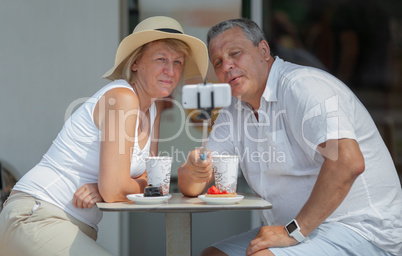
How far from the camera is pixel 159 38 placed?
253cm

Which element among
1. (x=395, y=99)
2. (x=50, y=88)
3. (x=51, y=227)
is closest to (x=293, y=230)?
(x=51, y=227)

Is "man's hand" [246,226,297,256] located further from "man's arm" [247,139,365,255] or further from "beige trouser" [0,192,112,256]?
"beige trouser" [0,192,112,256]

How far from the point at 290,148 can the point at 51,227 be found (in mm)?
1096

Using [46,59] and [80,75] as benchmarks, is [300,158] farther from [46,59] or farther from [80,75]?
[46,59]

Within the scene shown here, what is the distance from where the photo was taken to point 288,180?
8.25 feet

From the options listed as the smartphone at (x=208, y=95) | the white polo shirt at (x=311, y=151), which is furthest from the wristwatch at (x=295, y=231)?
the smartphone at (x=208, y=95)

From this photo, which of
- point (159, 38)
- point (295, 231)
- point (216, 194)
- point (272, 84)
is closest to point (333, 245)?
point (295, 231)

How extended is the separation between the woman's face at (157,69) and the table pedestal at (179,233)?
0.67 metres

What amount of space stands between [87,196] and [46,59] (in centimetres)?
211

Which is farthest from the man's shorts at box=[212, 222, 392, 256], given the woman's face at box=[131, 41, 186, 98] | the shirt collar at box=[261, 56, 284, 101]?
the woman's face at box=[131, 41, 186, 98]

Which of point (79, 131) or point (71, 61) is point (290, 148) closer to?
point (79, 131)

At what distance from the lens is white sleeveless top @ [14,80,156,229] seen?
2.36 metres

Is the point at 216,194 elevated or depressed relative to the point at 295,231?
elevated

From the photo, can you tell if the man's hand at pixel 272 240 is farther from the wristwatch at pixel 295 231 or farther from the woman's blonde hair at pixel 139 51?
the woman's blonde hair at pixel 139 51
